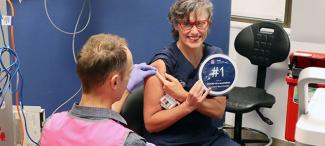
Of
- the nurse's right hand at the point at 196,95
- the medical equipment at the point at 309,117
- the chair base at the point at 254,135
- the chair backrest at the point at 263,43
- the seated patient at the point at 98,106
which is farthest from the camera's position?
the chair base at the point at 254,135

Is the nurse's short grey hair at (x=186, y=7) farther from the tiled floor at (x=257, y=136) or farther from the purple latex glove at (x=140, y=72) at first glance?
the tiled floor at (x=257, y=136)

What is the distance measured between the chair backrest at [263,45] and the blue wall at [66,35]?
0.76ft

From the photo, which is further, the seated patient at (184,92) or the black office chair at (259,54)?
the black office chair at (259,54)

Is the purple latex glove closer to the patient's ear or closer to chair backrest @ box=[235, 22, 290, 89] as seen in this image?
the patient's ear

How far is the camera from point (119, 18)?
311 centimetres

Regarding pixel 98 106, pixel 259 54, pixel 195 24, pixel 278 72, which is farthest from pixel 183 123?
pixel 278 72

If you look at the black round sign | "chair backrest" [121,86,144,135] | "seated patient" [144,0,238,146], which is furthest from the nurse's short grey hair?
"chair backrest" [121,86,144,135]

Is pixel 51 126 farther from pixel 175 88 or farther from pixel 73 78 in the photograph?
pixel 73 78

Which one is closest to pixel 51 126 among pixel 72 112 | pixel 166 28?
pixel 72 112

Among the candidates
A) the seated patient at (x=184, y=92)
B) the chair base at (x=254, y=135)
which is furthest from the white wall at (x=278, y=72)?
the seated patient at (x=184, y=92)

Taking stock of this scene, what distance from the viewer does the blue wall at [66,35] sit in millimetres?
2912

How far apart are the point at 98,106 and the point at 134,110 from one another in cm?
60

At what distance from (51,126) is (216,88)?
2.62ft

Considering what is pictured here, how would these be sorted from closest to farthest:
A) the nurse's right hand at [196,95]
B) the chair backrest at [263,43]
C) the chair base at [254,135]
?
the nurse's right hand at [196,95] → the chair backrest at [263,43] → the chair base at [254,135]
